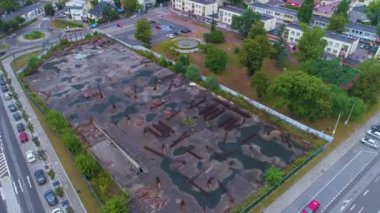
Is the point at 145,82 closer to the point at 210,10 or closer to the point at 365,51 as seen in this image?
the point at 210,10

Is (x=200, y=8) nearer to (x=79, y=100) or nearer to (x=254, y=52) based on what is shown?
(x=254, y=52)

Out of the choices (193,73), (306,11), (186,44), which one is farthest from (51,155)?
(306,11)

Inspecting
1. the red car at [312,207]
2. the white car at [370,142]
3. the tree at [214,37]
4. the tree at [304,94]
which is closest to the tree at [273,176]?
the red car at [312,207]

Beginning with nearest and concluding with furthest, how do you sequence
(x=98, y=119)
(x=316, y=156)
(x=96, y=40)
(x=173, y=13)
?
(x=316, y=156) → (x=98, y=119) → (x=96, y=40) → (x=173, y=13)

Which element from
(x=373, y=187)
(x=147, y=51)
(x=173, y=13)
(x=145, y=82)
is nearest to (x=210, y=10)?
(x=173, y=13)

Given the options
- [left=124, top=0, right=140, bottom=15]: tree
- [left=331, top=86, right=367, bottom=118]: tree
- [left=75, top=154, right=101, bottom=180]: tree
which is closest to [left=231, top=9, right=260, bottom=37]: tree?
[left=124, top=0, right=140, bottom=15]: tree

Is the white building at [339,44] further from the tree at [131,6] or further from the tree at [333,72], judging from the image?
the tree at [131,6]
